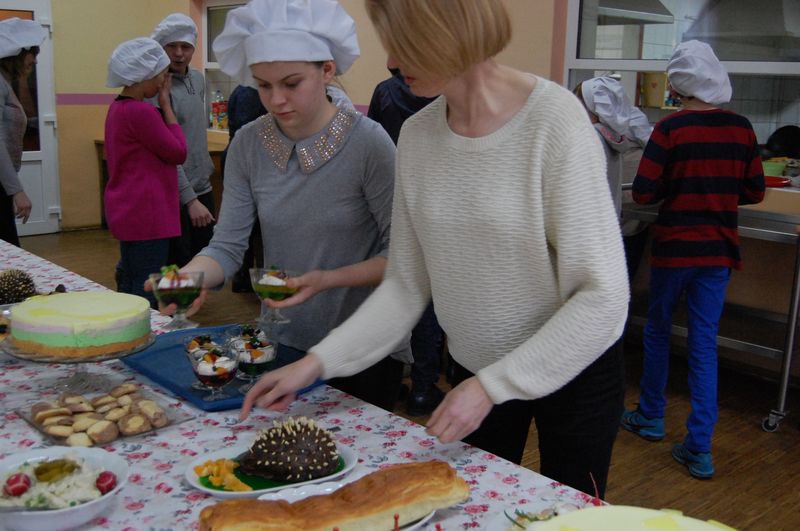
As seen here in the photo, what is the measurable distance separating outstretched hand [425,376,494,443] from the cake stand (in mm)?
690

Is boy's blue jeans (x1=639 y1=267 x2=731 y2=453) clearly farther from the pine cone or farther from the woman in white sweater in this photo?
the pine cone

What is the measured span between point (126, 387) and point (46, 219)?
585 centimetres

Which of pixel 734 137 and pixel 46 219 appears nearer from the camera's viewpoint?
pixel 734 137

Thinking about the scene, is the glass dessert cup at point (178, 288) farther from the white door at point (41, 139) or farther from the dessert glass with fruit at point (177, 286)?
the white door at point (41, 139)

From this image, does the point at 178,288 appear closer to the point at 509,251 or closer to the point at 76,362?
the point at 76,362

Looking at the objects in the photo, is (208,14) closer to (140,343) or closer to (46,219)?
(46,219)

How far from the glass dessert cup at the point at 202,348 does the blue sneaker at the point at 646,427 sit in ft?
6.61

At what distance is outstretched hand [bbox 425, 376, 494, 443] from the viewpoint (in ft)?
3.84

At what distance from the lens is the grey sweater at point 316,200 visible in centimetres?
168

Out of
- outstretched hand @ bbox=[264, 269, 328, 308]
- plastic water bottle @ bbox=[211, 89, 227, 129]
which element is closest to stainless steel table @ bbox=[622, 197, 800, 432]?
outstretched hand @ bbox=[264, 269, 328, 308]

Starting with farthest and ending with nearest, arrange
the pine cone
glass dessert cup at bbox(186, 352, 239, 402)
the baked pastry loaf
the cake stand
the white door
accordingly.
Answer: the white door
the pine cone
the cake stand
glass dessert cup at bbox(186, 352, 239, 402)
the baked pastry loaf

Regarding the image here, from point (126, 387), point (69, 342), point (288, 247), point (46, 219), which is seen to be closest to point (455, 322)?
point (288, 247)

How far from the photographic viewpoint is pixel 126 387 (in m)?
1.48

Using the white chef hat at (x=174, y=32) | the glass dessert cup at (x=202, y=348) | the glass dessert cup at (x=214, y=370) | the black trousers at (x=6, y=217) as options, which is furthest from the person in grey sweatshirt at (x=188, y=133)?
the glass dessert cup at (x=214, y=370)
